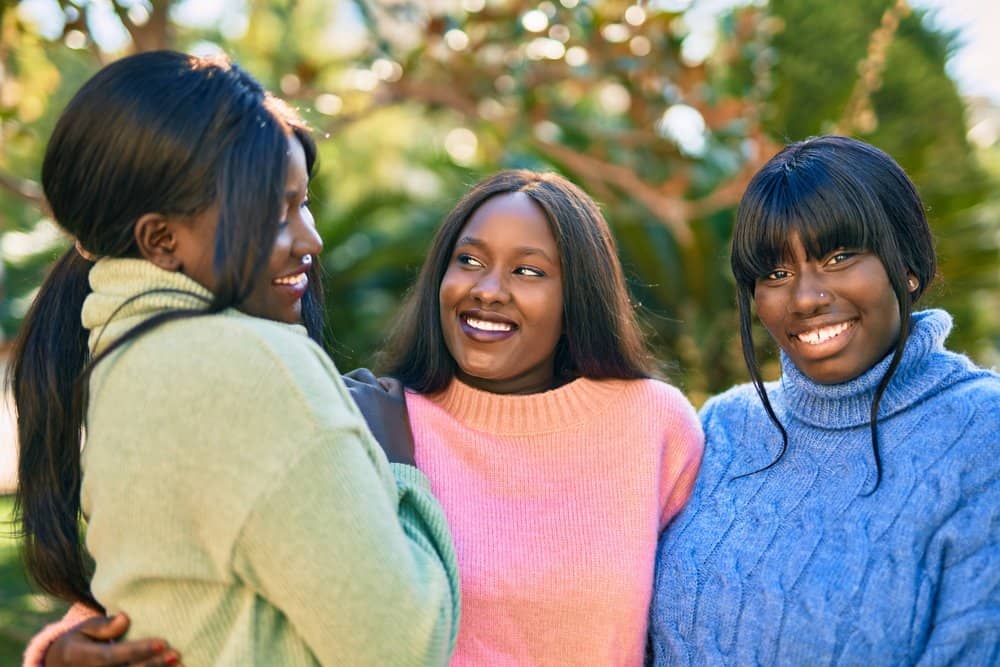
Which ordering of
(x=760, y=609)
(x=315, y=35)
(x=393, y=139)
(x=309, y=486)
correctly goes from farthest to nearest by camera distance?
1. (x=393, y=139)
2. (x=315, y=35)
3. (x=760, y=609)
4. (x=309, y=486)

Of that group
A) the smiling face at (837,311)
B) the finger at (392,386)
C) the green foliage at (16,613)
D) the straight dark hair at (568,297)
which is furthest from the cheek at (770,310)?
the green foliage at (16,613)

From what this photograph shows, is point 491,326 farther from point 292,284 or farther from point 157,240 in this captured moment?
point 157,240

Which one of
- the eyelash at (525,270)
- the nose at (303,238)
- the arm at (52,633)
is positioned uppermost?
the nose at (303,238)

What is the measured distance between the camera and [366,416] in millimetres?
2557

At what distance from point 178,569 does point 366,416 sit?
90 centimetres

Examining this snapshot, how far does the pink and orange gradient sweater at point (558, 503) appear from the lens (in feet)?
8.21

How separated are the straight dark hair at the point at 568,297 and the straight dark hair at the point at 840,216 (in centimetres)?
40

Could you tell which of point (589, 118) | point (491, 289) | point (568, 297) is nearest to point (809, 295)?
point (568, 297)

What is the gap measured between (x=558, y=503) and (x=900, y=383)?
827mm

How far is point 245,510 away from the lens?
1.65 m

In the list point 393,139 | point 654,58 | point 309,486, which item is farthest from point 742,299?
point 393,139

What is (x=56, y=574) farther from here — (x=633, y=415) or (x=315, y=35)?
(x=315, y=35)

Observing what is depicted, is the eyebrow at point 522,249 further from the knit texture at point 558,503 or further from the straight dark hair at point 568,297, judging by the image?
the knit texture at point 558,503

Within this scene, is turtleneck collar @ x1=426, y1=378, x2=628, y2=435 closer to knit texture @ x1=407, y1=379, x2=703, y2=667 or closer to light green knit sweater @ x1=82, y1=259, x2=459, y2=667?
knit texture @ x1=407, y1=379, x2=703, y2=667
